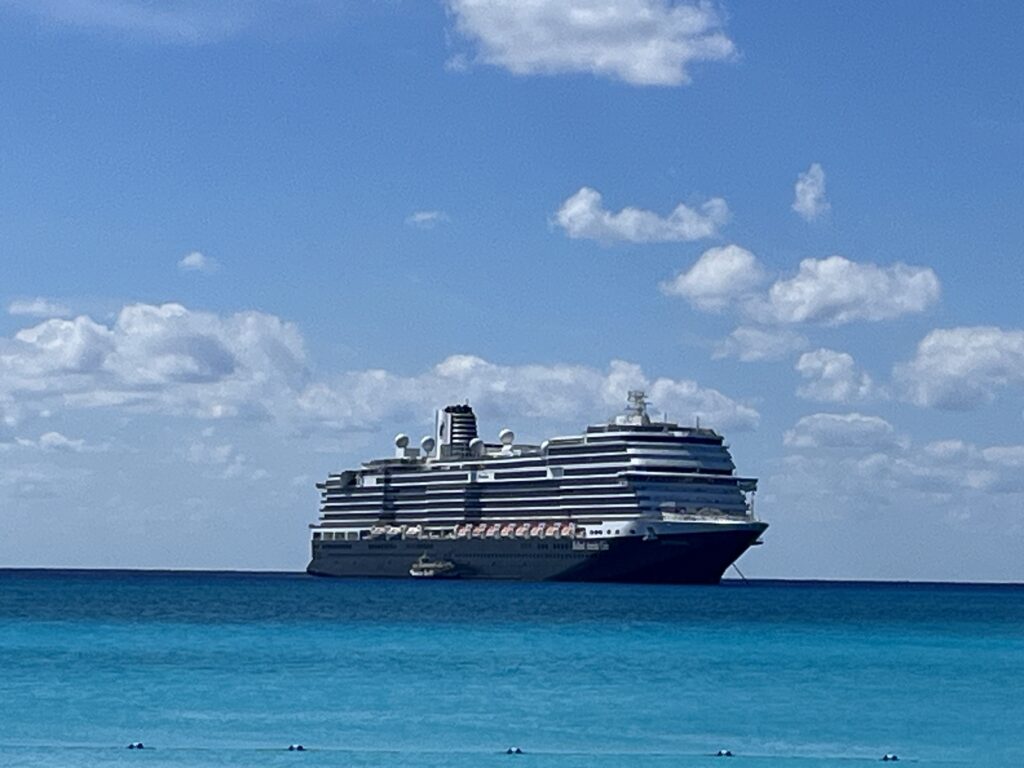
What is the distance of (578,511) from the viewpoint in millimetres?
130375

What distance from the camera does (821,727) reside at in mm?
41375

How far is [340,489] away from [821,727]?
397 feet

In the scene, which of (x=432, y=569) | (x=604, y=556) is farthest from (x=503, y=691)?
(x=432, y=569)

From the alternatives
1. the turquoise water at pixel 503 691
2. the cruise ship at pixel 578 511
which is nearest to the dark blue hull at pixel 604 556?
the cruise ship at pixel 578 511

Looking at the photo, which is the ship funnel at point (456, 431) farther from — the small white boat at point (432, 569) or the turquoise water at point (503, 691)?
the turquoise water at point (503, 691)

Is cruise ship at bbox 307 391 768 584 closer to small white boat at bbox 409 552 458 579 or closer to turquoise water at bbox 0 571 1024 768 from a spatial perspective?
small white boat at bbox 409 552 458 579

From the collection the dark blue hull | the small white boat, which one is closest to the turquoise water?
the dark blue hull

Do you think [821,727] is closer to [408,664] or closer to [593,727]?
[593,727]

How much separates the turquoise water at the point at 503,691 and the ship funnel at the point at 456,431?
222ft

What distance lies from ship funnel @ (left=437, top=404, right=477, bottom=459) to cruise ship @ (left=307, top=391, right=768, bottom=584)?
4.17m

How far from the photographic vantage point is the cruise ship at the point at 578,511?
12519cm

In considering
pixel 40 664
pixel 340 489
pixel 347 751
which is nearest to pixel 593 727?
pixel 347 751

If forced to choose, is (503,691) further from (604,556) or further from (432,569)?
(432,569)

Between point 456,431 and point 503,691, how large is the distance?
111870mm
